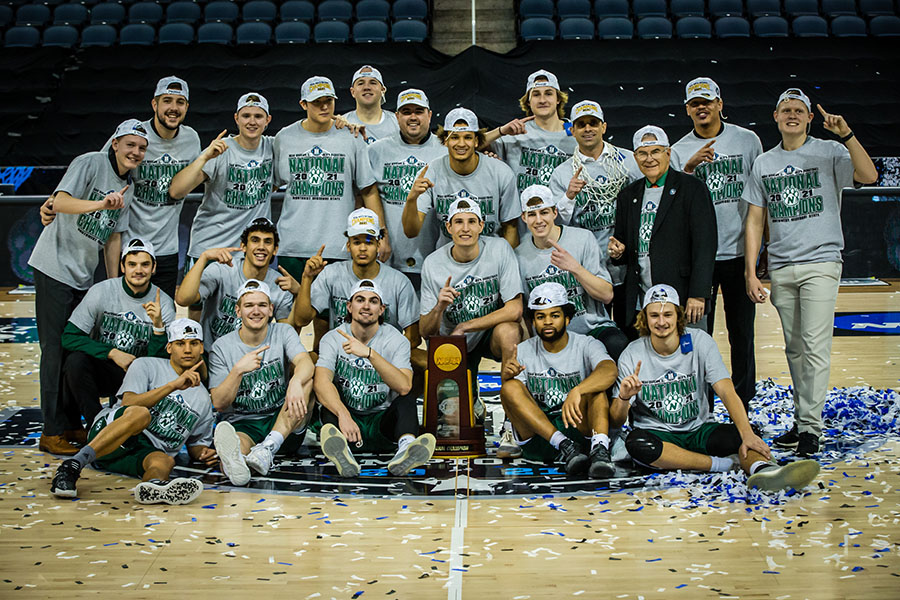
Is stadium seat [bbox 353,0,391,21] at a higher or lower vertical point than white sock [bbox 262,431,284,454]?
higher

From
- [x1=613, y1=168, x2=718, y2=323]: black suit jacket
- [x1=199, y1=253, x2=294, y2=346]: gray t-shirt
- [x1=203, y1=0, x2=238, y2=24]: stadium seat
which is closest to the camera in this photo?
[x1=613, y1=168, x2=718, y2=323]: black suit jacket

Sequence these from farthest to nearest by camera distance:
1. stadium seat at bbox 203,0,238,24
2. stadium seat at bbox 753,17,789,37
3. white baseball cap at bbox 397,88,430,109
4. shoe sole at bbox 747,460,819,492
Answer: stadium seat at bbox 203,0,238,24
stadium seat at bbox 753,17,789,37
white baseball cap at bbox 397,88,430,109
shoe sole at bbox 747,460,819,492

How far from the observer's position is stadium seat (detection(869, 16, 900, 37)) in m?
14.5

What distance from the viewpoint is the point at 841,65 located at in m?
14.2

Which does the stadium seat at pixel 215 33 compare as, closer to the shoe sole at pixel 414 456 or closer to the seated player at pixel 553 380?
the seated player at pixel 553 380

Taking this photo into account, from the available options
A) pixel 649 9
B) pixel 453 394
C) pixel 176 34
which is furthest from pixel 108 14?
pixel 453 394

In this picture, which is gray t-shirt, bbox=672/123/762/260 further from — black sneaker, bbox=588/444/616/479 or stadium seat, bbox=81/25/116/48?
stadium seat, bbox=81/25/116/48

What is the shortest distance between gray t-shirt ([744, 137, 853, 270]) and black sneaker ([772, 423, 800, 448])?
0.96 meters

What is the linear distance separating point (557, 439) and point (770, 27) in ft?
36.0

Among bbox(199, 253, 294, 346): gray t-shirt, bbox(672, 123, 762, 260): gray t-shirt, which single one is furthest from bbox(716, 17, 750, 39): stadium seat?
bbox(199, 253, 294, 346): gray t-shirt

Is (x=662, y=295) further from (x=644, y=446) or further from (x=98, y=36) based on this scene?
(x=98, y=36)

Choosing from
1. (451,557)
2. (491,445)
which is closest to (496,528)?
(451,557)

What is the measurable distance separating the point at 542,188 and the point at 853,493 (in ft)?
7.75

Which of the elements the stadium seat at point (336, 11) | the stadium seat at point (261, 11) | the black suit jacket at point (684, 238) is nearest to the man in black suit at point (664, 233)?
the black suit jacket at point (684, 238)
